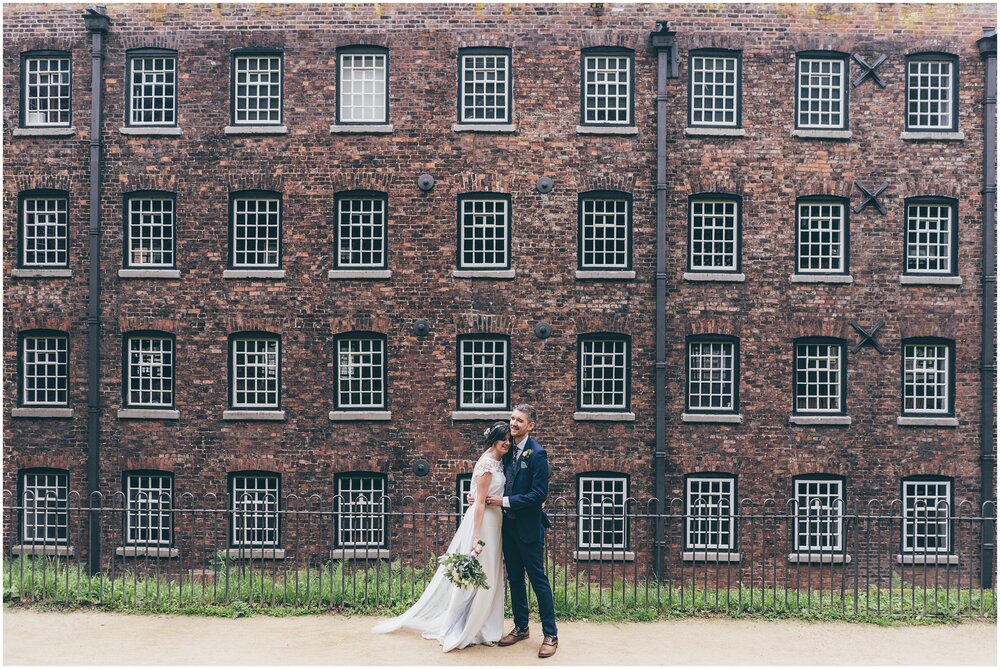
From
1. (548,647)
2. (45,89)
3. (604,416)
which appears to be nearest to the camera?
(548,647)

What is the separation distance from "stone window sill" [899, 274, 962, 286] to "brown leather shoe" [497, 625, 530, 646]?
1293cm

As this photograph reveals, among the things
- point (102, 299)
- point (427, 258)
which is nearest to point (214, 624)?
point (427, 258)

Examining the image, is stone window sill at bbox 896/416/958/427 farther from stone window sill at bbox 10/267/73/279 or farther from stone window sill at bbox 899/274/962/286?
stone window sill at bbox 10/267/73/279

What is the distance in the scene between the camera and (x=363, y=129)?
1728 cm

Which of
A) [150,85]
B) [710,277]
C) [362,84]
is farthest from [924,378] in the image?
[150,85]

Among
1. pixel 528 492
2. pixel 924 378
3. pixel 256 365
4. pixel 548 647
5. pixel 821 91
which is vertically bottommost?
pixel 548 647

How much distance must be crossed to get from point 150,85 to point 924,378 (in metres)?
17.7

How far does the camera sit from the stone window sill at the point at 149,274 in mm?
17531

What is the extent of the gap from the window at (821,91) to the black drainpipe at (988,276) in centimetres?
290

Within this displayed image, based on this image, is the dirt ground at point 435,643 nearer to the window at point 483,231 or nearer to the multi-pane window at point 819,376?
the multi-pane window at point 819,376

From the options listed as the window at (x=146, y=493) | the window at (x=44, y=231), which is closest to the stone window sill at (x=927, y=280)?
the window at (x=146, y=493)

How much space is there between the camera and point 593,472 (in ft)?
57.8

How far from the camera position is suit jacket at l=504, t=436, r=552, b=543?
802 cm

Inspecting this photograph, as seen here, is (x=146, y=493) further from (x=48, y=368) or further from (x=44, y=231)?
(x=44, y=231)
